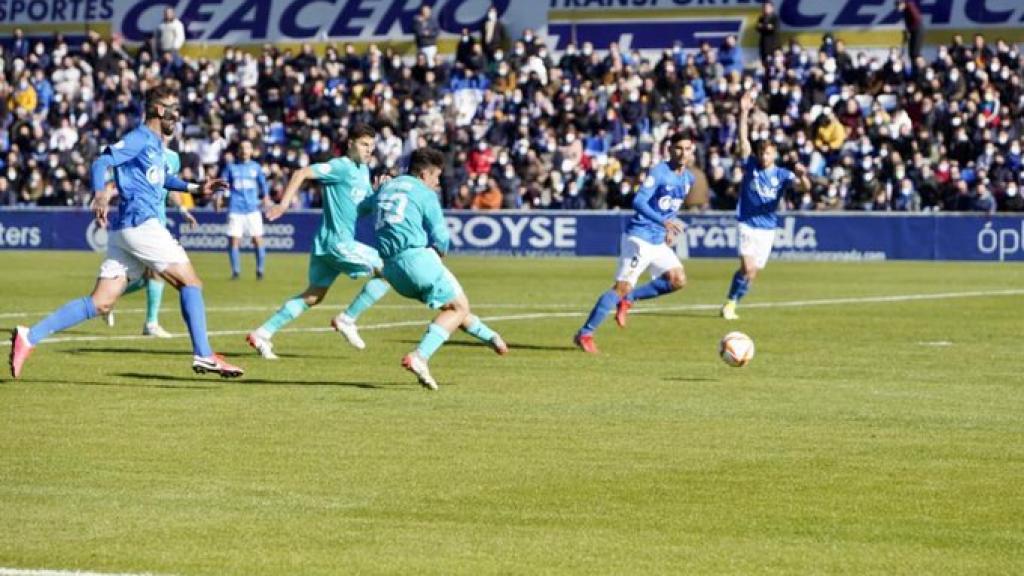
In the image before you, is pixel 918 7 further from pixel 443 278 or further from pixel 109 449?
pixel 109 449

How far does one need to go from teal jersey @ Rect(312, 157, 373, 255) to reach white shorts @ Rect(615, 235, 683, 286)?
131 inches

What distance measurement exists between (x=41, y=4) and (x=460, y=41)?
16917mm

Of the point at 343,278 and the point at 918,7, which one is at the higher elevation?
the point at 918,7

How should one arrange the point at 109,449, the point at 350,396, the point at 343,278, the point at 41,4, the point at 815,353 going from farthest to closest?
the point at 41,4, the point at 343,278, the point at 815,353, the point at 350,396, the point at 109,449

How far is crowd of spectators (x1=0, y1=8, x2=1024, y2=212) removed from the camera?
47.5 m

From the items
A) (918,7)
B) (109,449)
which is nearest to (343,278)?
(918,7)

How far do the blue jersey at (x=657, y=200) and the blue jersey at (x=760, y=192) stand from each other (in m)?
5.51

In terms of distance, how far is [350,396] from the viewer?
54.0 ft

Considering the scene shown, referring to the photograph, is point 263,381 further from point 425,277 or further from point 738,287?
point 738,287

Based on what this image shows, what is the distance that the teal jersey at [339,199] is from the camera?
20.4 m

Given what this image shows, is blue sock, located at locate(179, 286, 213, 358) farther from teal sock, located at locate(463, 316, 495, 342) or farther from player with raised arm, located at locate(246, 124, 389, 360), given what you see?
player with raised arm, located at locate(246, 124, 389, 360)

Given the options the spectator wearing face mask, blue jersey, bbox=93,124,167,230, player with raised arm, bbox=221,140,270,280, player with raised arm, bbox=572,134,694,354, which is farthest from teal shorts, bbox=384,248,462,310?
the spectator wearing face mask

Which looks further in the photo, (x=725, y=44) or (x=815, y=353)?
(x=725, y=44)

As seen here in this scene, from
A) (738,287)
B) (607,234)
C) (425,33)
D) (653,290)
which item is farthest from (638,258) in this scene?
(425,33)
